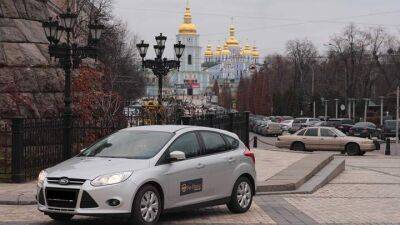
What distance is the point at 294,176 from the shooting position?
55.5ft

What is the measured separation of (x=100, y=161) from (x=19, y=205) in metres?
3.48

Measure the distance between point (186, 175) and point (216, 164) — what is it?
0.87m

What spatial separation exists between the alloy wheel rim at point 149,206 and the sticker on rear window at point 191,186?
2.23 feet

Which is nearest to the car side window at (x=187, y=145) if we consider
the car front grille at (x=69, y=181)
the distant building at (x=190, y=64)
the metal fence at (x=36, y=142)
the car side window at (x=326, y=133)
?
the car front grille at (x=69, y=181)

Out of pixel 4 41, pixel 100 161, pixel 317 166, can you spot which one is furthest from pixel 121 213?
pixel 4 41

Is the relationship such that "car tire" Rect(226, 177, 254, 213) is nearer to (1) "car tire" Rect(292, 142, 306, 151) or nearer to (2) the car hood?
(2) the car hood

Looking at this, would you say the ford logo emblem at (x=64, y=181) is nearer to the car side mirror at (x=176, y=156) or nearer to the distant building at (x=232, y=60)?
the car side mirror at (x=176, y=156)

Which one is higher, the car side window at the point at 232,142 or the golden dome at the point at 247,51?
the golden dome at the point at 247,51

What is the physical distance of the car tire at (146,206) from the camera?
970 cm

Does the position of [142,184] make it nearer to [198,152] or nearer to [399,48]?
[198,152]

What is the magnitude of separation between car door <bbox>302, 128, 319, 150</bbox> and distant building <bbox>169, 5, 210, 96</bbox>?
334ft

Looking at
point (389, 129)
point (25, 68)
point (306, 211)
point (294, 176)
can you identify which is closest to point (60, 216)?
point (306, 211)

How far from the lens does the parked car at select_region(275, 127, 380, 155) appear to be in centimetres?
3294

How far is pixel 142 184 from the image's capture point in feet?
32.1
